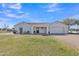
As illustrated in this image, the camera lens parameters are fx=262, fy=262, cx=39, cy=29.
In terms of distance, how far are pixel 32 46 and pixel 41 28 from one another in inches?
28.8

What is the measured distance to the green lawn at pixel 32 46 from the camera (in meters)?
7.53

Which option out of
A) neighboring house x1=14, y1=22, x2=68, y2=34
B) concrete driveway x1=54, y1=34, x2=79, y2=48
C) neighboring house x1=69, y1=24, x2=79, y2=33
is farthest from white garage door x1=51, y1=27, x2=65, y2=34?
neighboring house x1=69, y1=24, x2=79, y2=33

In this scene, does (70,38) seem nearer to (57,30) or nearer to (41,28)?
(57,30)

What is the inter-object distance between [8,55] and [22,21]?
51.4 inches

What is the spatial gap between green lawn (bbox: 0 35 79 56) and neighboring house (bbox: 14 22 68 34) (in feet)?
0.55

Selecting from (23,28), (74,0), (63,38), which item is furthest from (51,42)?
(74,0)

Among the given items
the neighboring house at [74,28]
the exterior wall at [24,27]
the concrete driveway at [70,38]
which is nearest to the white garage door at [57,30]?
the concrete driveway at [70,38]

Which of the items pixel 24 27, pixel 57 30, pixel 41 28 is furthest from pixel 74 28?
pixel 24 27

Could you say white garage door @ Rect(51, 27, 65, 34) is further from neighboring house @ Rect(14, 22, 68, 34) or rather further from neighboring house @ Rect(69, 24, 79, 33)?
neighboring house @ Rect(69, 24, 79, 33)

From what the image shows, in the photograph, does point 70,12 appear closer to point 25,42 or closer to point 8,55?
point 25,42

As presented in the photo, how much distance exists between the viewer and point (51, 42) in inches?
325

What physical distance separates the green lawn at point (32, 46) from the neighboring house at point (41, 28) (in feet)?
0.55

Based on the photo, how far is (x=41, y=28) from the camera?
843 centimetres

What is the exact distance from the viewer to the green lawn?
24.7ft
